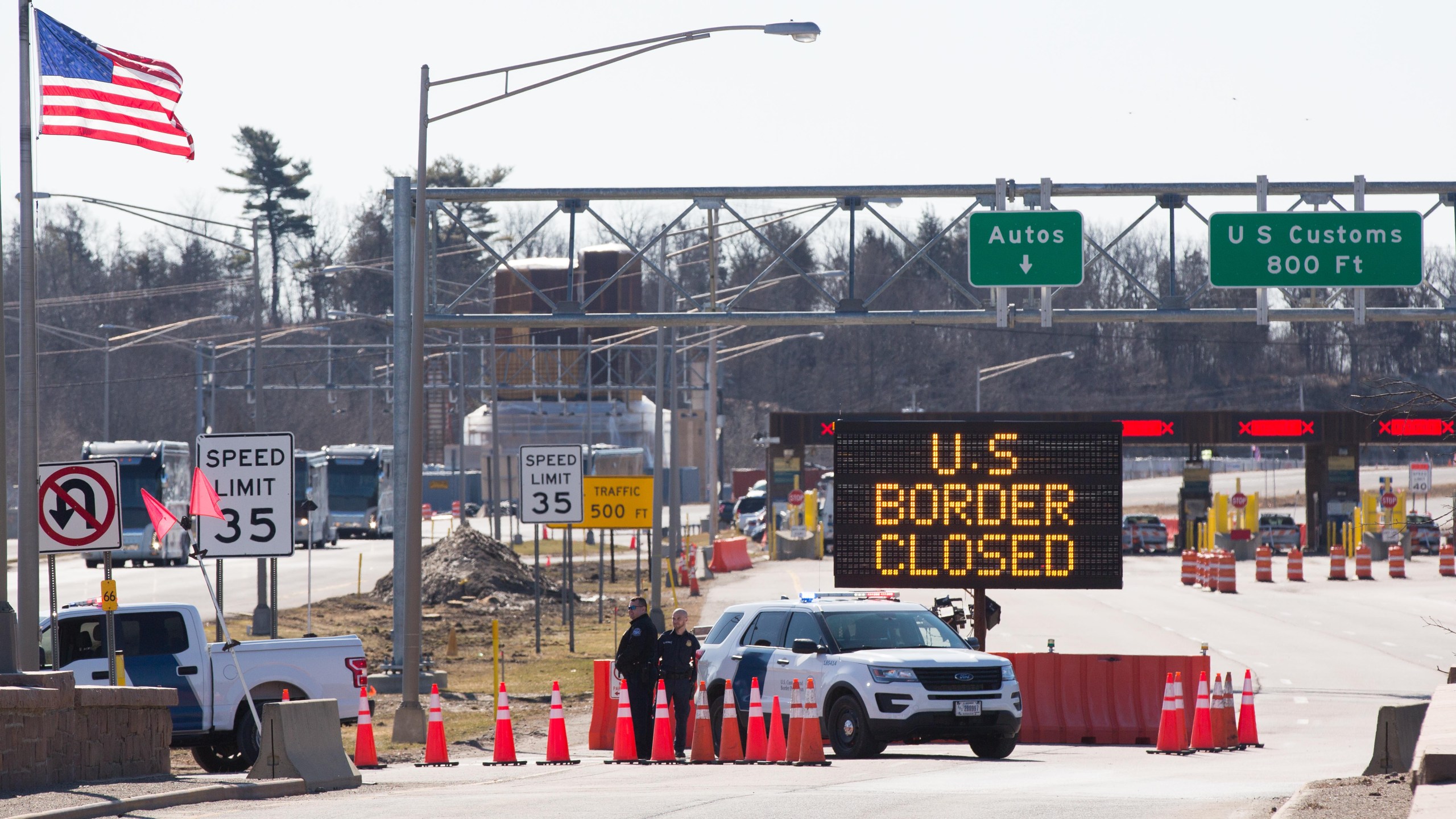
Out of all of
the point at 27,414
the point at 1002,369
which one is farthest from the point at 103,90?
the point at 1002,369

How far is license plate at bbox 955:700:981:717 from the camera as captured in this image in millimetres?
16062

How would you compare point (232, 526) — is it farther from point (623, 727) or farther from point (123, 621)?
point (623, 727)

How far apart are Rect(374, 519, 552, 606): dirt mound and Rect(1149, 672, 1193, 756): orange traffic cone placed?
80.9ft

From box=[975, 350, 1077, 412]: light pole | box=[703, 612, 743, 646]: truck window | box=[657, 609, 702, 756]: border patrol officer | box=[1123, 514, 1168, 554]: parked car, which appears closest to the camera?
box=[657, 609, 702, 756]: border patrol officer

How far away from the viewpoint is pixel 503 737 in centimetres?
1619

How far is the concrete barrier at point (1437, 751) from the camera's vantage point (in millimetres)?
9734

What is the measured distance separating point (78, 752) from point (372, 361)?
96.6m

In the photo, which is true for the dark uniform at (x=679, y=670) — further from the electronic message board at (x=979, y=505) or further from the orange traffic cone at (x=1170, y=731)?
the orange traffic cone at (x=1170, y=731)

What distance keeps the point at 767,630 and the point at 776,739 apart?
6.49ft

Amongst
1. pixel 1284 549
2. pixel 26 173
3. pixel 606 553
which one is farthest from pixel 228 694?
pixel 1284 549

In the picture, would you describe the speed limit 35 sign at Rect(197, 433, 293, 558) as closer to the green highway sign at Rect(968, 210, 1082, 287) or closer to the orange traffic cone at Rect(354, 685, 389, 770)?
the orange traffic cone at Rect(354, 685, 389, 770)

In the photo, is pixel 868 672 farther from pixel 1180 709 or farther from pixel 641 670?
pixel 1180 709

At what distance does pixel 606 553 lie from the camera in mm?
65750

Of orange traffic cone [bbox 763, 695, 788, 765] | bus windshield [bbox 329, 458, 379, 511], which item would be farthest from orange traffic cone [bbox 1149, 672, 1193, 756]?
bus windshield [bbox 329, 458, 379, 511]
